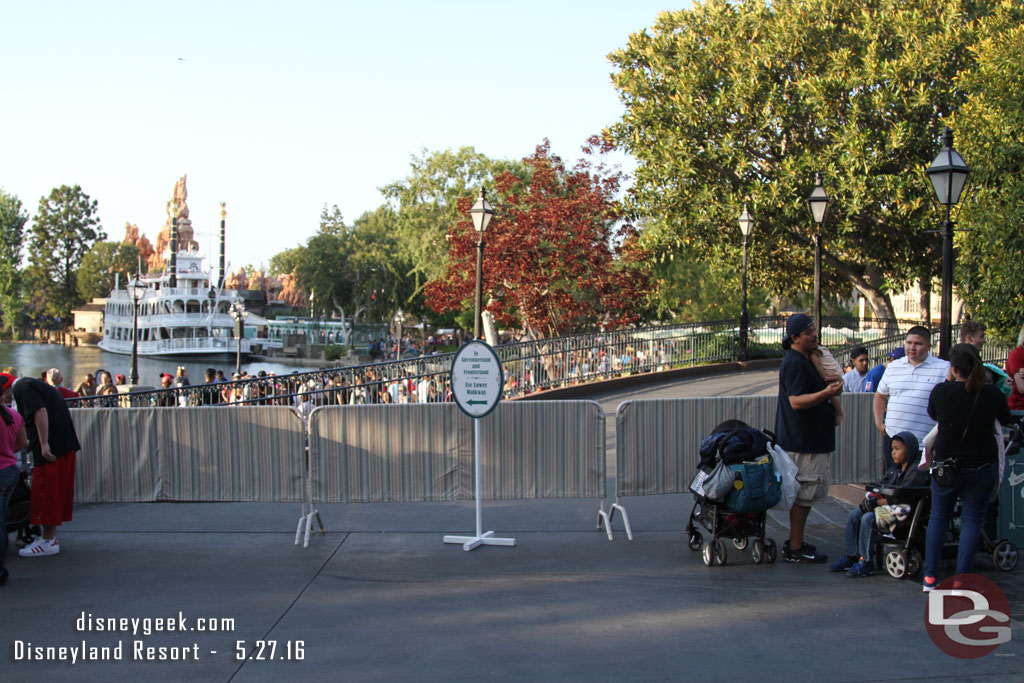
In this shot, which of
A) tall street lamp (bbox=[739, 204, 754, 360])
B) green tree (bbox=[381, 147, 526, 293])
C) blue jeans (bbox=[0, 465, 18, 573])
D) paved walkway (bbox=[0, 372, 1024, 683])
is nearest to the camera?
paved walkway (bbox=[0, 372, 1024, 683])

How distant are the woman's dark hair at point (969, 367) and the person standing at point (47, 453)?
7045 millimetres

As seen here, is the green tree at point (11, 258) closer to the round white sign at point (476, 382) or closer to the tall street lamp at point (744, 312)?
the tall street lamp at point (744, 312)

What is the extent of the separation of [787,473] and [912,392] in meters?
1.22

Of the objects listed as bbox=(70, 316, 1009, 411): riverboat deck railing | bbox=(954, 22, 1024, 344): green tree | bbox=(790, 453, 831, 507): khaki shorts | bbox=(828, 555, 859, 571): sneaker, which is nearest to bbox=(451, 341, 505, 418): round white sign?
bbox=(790, 453, 831, 507): khaki shorts

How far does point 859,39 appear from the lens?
83.9 ft

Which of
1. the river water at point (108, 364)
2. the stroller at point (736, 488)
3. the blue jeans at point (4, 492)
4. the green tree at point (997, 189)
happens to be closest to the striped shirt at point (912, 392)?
the stroller at point (736, 488)

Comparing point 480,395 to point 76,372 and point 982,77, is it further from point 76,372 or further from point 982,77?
point 76,372

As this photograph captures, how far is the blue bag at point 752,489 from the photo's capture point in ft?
22.3

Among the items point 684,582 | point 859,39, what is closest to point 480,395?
point 684,582

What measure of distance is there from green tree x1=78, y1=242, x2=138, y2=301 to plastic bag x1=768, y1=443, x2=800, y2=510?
118m

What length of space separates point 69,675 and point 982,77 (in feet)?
61.9

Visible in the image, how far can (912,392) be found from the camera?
7008 millimetres

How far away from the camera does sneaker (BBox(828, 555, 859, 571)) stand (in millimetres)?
6734

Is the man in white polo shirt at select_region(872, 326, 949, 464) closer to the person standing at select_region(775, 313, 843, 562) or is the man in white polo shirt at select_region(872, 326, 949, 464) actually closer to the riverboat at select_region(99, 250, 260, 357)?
the person standing at select_region(775, 313, 843, 562)
